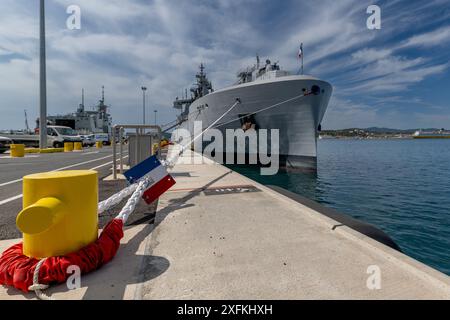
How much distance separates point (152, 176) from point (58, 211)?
2.88m

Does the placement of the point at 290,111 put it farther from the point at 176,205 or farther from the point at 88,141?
the point at 88,141

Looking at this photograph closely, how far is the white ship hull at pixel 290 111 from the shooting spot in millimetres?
16406

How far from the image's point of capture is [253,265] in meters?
2.54

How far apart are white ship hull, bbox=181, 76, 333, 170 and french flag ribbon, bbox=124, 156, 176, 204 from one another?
13.5 metres

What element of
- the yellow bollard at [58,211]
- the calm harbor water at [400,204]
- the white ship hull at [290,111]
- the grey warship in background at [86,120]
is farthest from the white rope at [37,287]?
the grey warship in background at [86,120]

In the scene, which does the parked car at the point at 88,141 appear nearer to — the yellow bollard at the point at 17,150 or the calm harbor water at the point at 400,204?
the yellow bollard at the point at 17,150

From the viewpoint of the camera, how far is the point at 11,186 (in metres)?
7.17

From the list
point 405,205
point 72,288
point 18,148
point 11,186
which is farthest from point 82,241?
point 18,148

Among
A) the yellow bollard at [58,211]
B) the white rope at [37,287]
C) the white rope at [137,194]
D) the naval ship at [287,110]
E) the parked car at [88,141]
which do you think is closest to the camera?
the white rope at [37,287]

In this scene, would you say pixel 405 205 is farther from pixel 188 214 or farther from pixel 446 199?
pixel 188 214

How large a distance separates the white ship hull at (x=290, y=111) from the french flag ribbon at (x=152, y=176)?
13538mm

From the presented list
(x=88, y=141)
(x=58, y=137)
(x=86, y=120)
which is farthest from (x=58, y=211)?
(x=86, y=120)

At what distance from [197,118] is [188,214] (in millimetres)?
22165

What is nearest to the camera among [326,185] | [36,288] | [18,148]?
[36,288]
